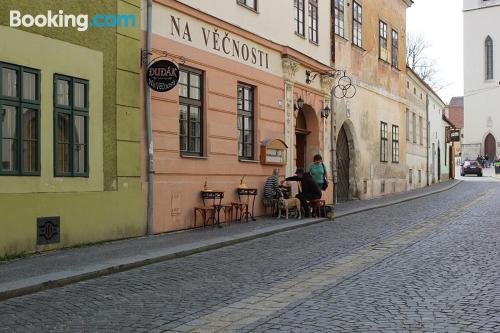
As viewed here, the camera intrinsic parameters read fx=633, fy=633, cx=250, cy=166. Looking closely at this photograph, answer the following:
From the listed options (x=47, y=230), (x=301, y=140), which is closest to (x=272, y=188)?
(x=301, y=140)

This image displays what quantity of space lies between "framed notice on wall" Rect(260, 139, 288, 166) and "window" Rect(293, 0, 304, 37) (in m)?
4.06

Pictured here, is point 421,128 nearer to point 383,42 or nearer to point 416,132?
point 416,132

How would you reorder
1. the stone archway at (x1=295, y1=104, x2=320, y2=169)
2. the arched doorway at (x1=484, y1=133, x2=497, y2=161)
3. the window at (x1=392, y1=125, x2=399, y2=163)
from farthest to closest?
the arched doorway at (x1=484, y1=133, x2=497, y2=161) < the window at (x1=392, y1=125, x2=399, y2=163) < the stone archway at (x1=295, y1=104, x2=320, y2=169)

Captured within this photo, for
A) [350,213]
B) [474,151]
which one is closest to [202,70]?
[350,213]

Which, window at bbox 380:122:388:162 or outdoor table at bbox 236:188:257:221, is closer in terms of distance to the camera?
outdoor table at bbox 236:188:257:221

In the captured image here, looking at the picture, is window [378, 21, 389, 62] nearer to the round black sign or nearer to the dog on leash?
the dog on leash

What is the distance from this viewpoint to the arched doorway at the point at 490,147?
74000 mm

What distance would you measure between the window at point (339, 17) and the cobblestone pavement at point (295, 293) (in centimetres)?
1253

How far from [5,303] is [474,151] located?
7396 centimetres

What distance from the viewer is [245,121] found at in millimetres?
16422

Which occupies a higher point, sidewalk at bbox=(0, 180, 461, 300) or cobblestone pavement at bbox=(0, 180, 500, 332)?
sidewalk at bbox=(0, 180, 461, 300)

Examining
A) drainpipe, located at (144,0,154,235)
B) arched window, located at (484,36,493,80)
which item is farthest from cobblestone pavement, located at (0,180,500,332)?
arched window, located at (484,36,493,80)

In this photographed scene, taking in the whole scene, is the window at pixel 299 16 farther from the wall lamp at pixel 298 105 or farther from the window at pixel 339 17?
the window at pixel 339 17

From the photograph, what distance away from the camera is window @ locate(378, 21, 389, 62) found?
2762 cm
